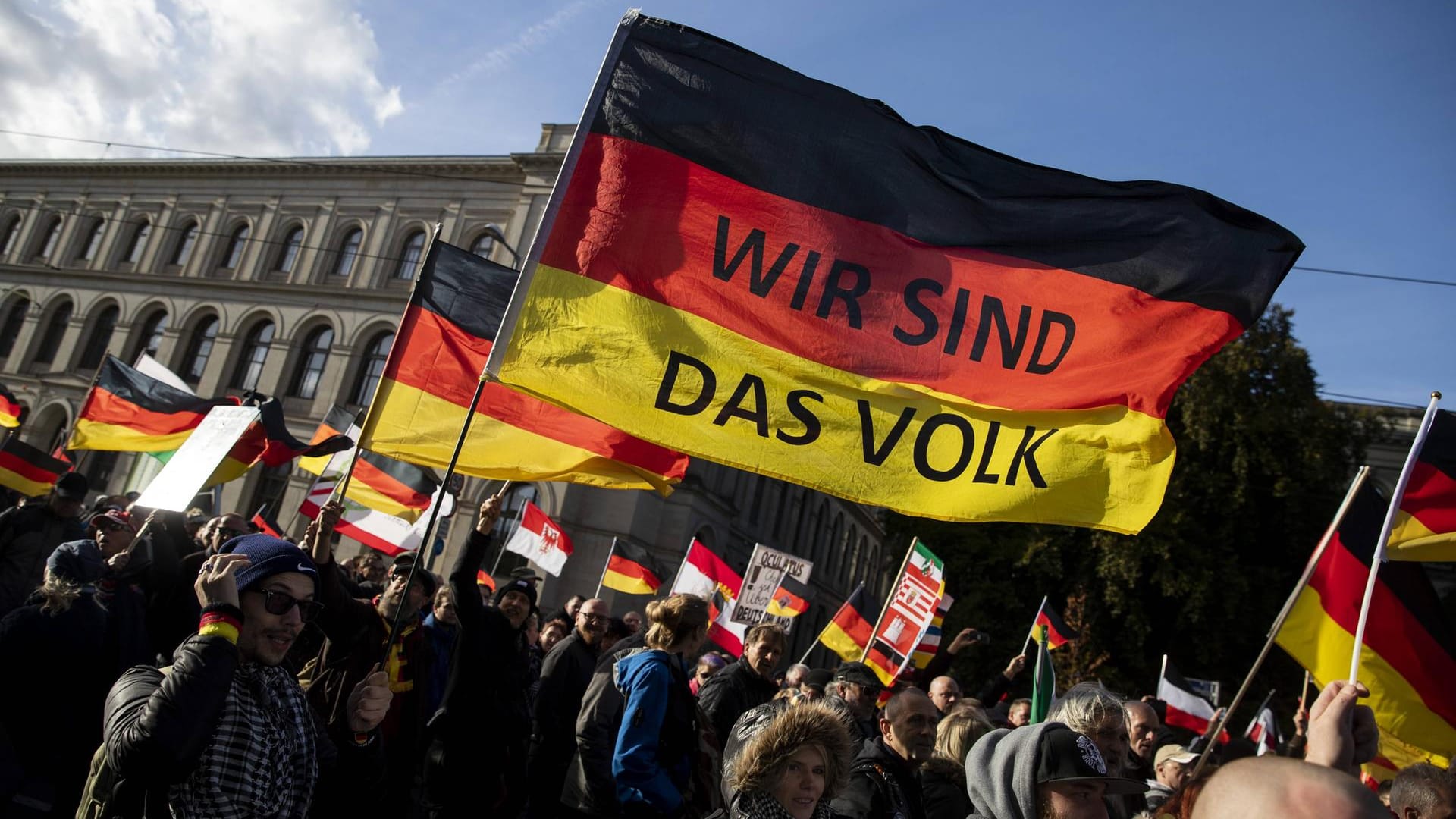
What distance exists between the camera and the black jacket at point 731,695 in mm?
5531

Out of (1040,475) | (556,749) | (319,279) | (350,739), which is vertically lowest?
(556,749)

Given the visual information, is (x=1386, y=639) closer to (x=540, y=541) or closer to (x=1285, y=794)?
(x=1285, y=794)

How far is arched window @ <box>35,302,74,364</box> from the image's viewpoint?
38.6 meters

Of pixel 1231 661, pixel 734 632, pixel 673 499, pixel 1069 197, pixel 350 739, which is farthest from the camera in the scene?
pixel 673 499

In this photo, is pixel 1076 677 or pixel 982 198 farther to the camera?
pixel 1076 677

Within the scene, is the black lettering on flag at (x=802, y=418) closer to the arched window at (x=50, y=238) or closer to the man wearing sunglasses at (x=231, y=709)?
the man wearing sunglasses at (x=231, y=709)

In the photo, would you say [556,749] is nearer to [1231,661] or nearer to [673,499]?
[673,499]

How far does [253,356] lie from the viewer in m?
34.6

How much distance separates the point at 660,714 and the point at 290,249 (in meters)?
35.4

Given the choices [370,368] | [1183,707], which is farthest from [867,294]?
[370,368]

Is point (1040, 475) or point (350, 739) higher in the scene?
point (1040, 475)

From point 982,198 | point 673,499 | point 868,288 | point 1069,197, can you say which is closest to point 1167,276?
point 1069,197

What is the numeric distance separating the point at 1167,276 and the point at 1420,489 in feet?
10.6

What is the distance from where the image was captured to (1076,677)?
24906 millimetres
